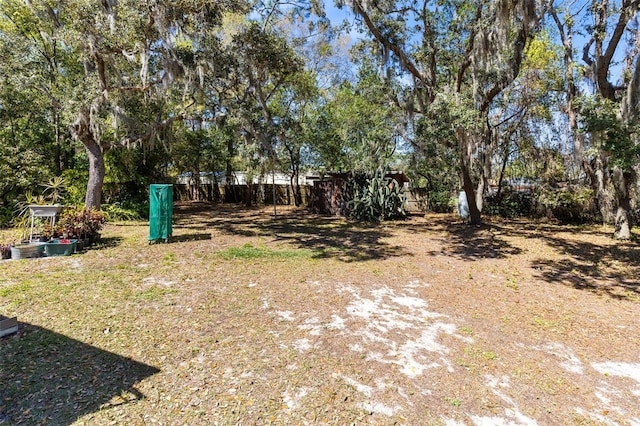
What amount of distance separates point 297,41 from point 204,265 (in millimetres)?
7451

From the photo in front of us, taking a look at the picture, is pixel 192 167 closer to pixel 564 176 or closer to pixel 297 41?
pixel 297 41

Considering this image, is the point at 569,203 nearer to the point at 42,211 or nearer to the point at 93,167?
the point at 42,211

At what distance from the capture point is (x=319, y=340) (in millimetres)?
2973

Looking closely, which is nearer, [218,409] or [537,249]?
[218,409]

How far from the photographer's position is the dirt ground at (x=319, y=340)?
2102 millimetres

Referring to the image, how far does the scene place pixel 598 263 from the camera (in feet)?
19.1

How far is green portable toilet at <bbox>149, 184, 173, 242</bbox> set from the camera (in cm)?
677

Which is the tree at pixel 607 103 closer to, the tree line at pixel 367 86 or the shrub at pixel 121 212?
the tree line at pixel 367 86

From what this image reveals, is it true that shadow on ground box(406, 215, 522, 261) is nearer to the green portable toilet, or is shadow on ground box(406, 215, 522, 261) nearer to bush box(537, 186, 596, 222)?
bush box(537, 186, 596, 222)

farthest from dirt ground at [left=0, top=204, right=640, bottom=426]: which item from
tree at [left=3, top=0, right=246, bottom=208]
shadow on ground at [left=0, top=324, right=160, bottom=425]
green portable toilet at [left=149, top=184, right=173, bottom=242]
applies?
tree at [left=3, top=0, right=246, bottom=208]

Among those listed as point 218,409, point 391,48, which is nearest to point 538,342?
point 218,409

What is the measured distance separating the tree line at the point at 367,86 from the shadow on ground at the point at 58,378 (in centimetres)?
683

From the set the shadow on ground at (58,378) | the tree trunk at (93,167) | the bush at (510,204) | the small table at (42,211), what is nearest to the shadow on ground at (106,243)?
the small table at (42,211)

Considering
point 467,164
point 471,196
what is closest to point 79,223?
point 467,164
